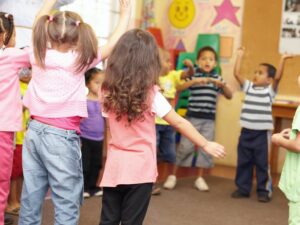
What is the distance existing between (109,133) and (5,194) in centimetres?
61

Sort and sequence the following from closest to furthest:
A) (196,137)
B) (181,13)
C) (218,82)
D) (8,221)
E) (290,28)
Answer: (196,137), (8,221), (218,82), (290,28), (181,13)

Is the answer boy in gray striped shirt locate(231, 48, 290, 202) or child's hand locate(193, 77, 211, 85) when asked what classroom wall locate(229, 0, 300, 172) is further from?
child's hand locate(193, 77, 211, 85)

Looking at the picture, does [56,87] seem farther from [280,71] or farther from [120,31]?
[280,71]

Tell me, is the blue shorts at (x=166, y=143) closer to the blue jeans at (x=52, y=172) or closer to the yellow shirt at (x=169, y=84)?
the yellow shirt at (x=169, y=84)

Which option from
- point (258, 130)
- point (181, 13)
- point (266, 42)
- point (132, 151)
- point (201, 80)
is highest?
point (181, 13)

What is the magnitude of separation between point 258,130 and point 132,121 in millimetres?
2275

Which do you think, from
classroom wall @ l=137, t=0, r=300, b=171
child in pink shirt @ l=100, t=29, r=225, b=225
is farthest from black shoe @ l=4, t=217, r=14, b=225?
classroom wall @ l=137, t=0, r=300, b=171

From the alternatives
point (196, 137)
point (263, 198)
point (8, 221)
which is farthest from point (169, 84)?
point (196, 137)

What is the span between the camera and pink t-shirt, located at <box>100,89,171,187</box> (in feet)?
7.36

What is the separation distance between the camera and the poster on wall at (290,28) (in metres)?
5.57

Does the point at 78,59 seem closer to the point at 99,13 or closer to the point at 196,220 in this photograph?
the point at 196,220

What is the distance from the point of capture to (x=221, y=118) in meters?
6.00

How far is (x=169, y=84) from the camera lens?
14.3ft

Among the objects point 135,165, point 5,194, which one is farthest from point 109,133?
point 5,194
